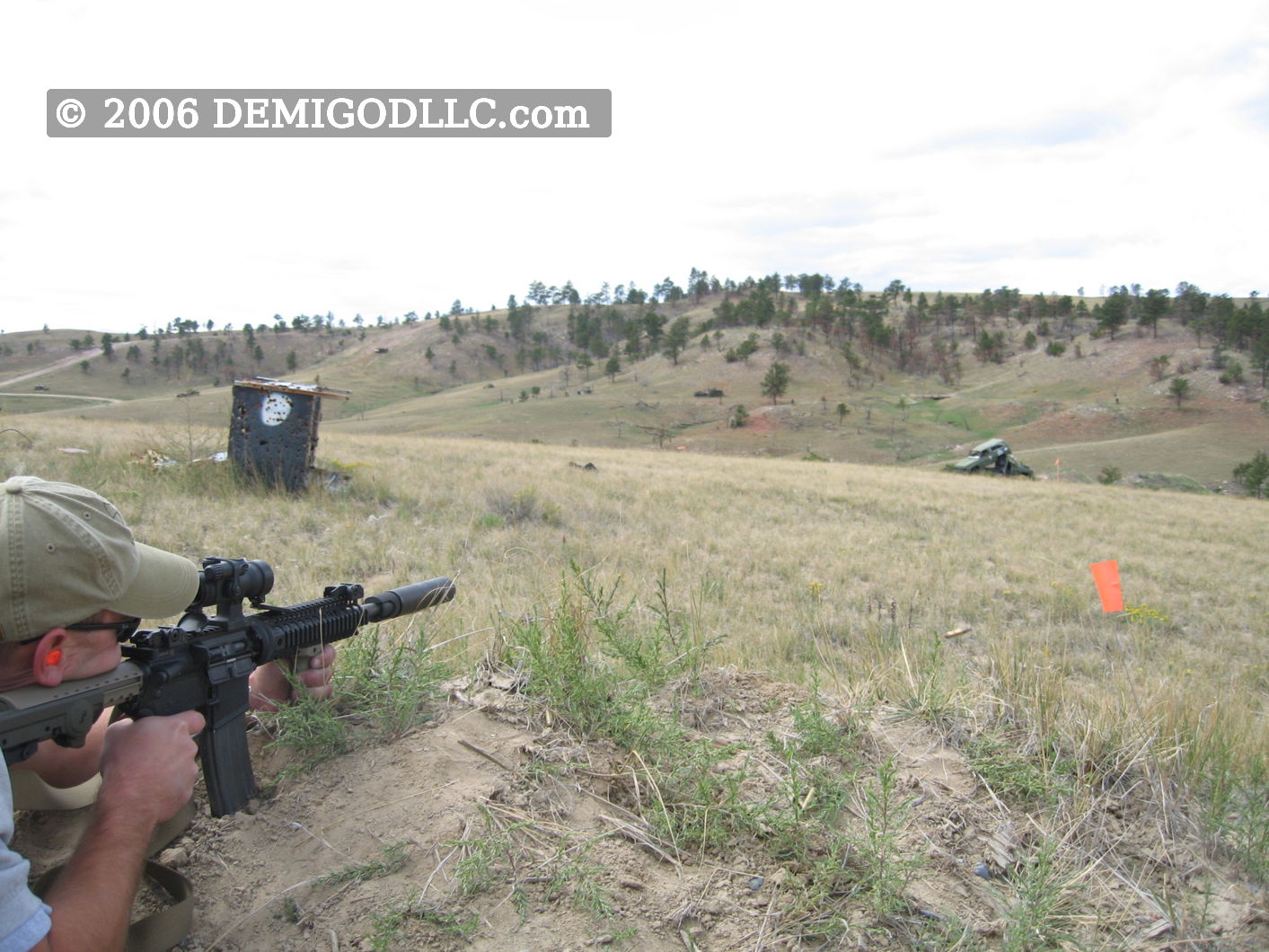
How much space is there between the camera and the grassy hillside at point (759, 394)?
5025 centimetres

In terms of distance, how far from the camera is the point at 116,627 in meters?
1.94

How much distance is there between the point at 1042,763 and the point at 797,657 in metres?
2.37

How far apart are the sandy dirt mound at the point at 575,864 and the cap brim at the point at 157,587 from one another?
32.8 inches

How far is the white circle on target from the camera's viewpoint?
32.6 ft

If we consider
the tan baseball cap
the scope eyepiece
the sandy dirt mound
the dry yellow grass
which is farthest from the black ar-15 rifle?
the dry yellow grass

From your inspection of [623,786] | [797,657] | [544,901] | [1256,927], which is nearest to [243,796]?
[544,901]

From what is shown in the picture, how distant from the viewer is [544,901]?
2.09m

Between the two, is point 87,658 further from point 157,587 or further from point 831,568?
point 831,568

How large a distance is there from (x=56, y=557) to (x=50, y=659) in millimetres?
269

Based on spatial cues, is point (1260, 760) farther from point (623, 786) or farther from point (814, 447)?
point (814, 447)

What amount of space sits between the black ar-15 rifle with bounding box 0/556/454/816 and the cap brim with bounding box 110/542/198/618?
0.10 meters

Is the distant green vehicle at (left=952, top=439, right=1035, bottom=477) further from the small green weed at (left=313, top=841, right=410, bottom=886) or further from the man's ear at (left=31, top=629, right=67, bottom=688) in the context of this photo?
the man's ear at (left=31, top=629, right=67, bottom=688)

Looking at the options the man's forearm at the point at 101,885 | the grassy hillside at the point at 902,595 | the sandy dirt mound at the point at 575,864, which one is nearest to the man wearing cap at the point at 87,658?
the man's forearm at the point at 101,885

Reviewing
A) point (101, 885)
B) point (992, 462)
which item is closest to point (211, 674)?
point (101, 885)
